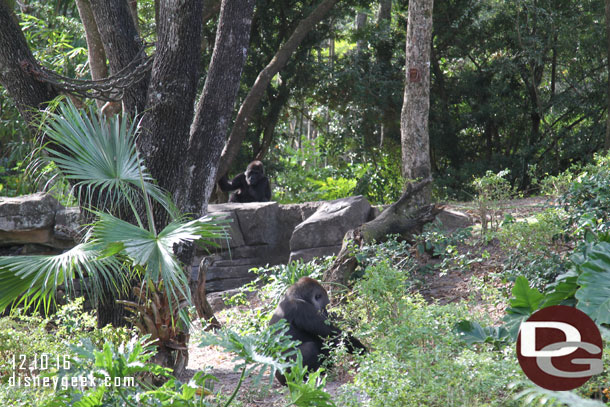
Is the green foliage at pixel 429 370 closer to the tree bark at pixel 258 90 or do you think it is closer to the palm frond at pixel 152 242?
the palm frond at pixel 152 242

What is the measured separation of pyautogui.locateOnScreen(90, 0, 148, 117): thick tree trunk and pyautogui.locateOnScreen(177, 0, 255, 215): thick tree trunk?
0.64m

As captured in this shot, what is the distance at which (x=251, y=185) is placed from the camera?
37.4ft

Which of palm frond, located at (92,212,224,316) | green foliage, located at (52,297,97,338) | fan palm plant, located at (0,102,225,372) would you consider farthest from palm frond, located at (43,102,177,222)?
green foliage, located at (52,297,97,338)

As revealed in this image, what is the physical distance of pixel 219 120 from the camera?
20.3ft

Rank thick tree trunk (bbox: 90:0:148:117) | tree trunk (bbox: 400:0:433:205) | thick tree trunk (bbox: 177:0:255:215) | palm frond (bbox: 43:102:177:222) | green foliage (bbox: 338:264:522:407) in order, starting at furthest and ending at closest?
tree trunk (bbox: 400:0:433:205) → thick tree trunk (bbox: 90:0:148:117) → thick tree trunk (bbox: 177:0:255:215) → palm frond (bbox: 43:102:177:222) → green foliage (bbox: 338:264:522:407)

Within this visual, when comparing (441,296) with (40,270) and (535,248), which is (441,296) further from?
(40,270)

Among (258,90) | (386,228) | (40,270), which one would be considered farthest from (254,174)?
(40,270)

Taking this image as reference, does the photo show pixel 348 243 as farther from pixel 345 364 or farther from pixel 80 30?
pixel 80 30

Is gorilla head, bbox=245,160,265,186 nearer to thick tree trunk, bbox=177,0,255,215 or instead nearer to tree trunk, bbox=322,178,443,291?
tree trunk, bbox=322,178,443,291

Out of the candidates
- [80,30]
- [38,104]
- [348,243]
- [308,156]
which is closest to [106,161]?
[38,104]

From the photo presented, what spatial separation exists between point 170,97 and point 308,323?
96.4 inches

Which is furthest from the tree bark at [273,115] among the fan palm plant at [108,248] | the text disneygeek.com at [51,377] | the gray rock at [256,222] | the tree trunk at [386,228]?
the text disneygeek.com at [51,377]

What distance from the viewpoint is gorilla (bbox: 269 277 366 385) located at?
5113 millimetres

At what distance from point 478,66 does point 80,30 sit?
8.09m
